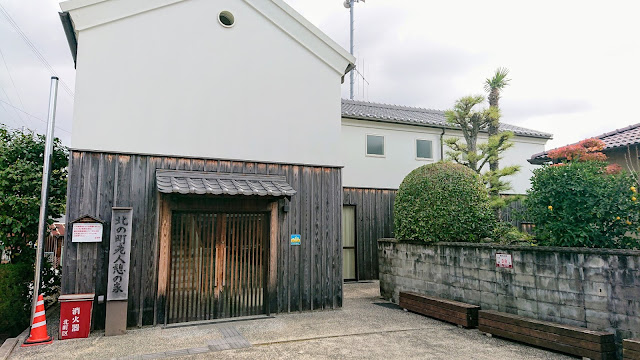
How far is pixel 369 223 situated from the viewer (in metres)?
12.2

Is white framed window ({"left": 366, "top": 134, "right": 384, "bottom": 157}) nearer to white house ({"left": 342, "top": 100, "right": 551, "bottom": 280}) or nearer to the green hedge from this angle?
white house ({"left": 342, "top": 100, "right": 551, "bottom": 280})

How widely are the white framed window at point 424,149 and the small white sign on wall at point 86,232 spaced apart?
397 inches

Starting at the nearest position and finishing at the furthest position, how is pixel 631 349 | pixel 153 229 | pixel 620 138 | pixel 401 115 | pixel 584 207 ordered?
pixel 631 349, pixel 584 207, pixel 153 229, pixel 620 138, pixel 401 115

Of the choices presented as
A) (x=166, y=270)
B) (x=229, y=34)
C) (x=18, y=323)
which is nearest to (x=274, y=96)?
(x=229, y=34)

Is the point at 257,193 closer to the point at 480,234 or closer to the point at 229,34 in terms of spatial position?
the point at 229,34

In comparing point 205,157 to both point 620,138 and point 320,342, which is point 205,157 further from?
point 620,138

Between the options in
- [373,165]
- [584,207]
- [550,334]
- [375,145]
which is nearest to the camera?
[550,334]

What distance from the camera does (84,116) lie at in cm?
673

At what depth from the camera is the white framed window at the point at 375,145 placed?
41.7 feet

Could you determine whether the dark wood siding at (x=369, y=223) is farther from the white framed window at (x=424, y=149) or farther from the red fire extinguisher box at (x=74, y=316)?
the red fire extinguisher box at (x=74, y=316)

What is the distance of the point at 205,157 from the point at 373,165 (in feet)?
21.4

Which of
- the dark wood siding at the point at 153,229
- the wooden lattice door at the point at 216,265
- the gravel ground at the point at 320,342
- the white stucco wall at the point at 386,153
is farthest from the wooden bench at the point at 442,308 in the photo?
the white stucco wall at the point at 386,153

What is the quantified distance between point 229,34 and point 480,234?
21.9 ft

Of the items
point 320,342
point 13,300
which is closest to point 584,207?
point 320,342
